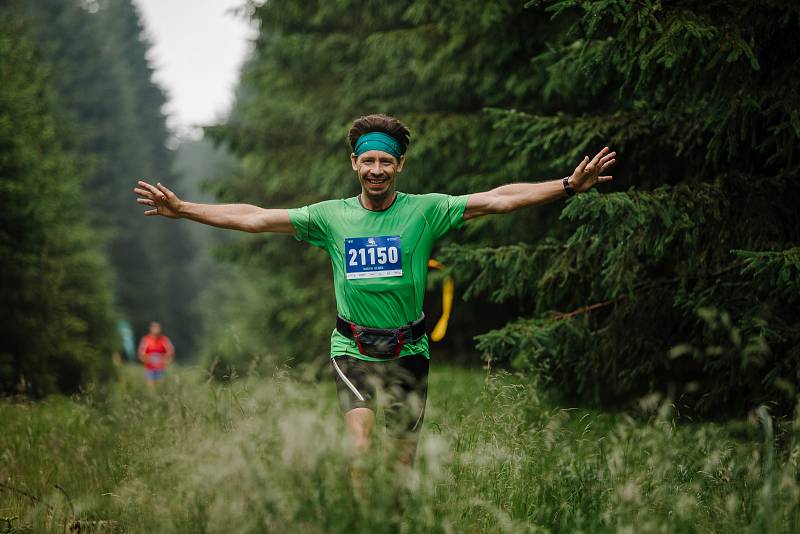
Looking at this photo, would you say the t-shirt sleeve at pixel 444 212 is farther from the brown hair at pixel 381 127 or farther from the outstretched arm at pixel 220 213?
the outstretched arm at pixel 220 213

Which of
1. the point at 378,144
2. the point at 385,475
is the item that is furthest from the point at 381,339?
the point at 385,475

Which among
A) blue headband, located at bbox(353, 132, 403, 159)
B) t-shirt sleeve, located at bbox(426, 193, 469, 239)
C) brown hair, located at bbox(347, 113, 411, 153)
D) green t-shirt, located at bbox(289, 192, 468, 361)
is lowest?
green t-shirt, located at bbox(289, 192, 468, 361)

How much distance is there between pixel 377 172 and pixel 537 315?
3.03 m

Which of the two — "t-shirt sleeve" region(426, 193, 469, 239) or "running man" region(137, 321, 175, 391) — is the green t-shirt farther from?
"running man" region(137, 321, 175, 391)

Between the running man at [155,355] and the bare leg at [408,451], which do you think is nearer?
the bare leg at [408,451]

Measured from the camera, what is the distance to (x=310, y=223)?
179 inches

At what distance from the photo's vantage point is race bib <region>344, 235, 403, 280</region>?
14.0ft

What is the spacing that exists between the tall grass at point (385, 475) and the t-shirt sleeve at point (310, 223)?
0.85 meters

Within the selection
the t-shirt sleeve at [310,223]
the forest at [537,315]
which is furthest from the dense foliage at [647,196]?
the t-shirt sleeve at [310,223]

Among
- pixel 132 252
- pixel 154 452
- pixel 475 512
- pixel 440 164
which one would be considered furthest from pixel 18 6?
pixel 475 512

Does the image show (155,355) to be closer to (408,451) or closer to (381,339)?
(381,339)

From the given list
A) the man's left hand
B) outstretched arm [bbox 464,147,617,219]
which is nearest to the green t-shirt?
outstretched arm [bbox 464,147,617,219]

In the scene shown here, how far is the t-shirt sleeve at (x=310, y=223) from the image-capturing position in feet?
14.9

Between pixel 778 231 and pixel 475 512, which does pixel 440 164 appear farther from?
pixel 475 512
